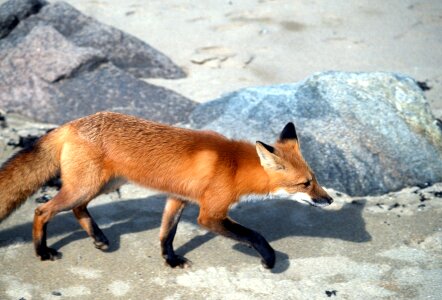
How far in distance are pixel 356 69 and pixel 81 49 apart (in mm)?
4417

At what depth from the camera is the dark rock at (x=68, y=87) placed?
790cm

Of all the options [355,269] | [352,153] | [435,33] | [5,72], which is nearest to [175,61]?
[5,72]

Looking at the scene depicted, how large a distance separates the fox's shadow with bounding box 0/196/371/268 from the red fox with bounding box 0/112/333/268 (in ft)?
1.68

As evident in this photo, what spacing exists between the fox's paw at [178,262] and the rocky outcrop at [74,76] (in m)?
2.94

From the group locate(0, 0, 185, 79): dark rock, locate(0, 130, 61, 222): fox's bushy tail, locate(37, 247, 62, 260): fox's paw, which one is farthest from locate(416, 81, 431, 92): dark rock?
locate(37, 247, 62, 260): fox's paw

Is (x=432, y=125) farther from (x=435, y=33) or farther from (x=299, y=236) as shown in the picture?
(x=435, y=33)

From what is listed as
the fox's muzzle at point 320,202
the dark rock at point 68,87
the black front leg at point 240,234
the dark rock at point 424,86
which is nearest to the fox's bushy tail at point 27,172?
the black front leg at point 240,234

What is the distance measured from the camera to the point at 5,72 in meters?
8.36

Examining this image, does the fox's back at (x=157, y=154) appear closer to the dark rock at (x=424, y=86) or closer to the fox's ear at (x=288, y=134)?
the fox's ear at (x=288, y=134)

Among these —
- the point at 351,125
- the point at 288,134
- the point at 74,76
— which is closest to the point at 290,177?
the point at 288,134

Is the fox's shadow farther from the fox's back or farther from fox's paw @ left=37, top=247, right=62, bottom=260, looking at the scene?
the fox's back

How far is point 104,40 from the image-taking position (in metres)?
9.23

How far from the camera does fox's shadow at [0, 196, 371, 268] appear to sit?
5562 millimetres

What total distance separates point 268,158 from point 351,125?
222 centimetres
